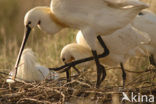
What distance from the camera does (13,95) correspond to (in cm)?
691

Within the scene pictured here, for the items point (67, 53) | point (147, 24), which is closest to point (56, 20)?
point (67, 53)

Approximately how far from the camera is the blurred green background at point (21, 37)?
10.3 metres

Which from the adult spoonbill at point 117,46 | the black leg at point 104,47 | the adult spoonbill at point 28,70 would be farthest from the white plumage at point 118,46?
the adult spoonbill at point 28,70

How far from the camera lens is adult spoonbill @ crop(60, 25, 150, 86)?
8.41m

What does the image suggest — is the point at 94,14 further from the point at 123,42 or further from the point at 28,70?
the point at 28,70

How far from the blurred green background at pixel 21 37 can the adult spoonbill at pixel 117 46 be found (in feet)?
4.12

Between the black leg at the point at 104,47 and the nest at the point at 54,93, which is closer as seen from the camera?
the nest at the point at 54,93

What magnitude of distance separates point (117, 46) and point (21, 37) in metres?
7.94

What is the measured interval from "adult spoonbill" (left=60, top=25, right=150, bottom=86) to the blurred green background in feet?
4.12

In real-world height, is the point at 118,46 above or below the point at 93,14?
below

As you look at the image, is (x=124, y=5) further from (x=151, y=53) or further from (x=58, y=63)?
(x=58, y=63)

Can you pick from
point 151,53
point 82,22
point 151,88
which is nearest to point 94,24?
point 82,22

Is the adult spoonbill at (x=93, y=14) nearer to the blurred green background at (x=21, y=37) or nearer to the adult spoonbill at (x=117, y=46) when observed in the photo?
the adult spoonbill at (x=117, y=46)

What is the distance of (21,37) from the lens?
1594 cm
